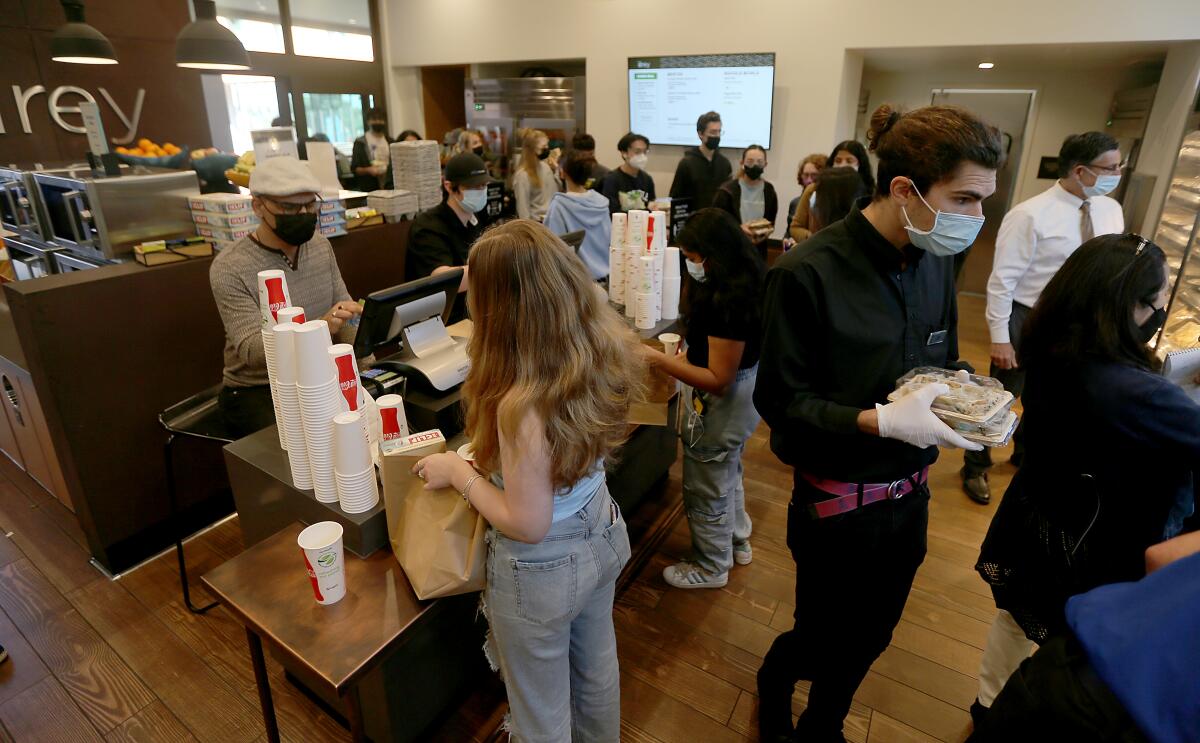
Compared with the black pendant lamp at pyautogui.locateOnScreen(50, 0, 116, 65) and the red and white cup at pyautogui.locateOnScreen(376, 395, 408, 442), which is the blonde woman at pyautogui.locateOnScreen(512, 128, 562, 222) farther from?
the red and white cup at pyautogui.locateOnScreen(376, 395, 408, 442)

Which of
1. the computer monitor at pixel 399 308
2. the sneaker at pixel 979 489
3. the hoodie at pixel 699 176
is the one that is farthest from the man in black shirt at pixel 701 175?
the computer monitor at pixel 399 308

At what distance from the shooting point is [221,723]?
6.42 feet

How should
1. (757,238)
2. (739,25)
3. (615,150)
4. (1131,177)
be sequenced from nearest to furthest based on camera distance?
(757,238), (1131,177), (739,25), (615,150)

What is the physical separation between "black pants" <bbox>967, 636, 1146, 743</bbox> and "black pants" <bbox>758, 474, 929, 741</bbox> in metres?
0.65

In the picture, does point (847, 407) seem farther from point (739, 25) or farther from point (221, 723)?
point (739, 25)

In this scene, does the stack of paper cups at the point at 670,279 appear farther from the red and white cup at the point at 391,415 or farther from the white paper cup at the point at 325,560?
the white paper cup at the point at 325,560

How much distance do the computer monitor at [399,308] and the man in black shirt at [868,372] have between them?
97cm

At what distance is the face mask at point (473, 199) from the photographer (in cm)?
279

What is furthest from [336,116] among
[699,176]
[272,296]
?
[272,296]

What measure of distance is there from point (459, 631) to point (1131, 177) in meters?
6.37

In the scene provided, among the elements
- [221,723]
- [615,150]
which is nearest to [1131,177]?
[615,150]

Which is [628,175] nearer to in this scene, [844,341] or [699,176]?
[699,176]

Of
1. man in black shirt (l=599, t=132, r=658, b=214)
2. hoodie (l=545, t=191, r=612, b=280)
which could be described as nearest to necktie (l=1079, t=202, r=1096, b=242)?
hoodie (l=545, t=191, r=612, b=280)

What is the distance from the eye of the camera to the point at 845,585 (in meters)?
1.49
